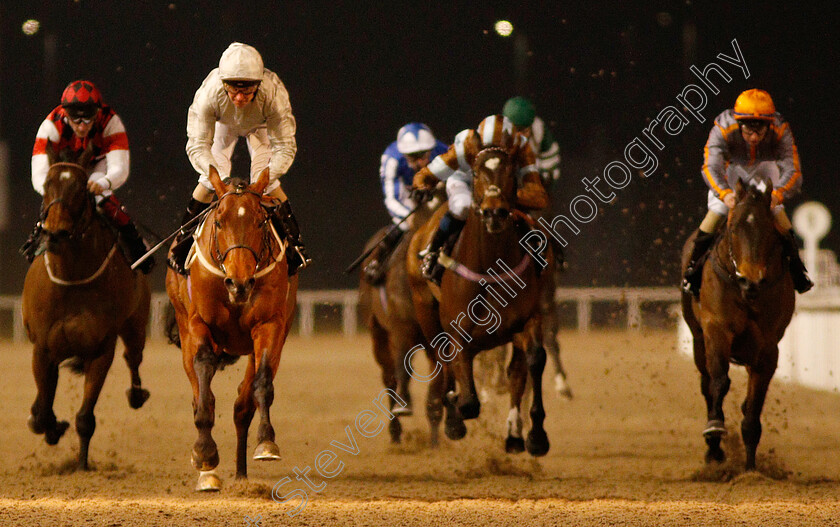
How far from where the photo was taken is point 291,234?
18.8ft

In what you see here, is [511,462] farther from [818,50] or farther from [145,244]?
[818,50]

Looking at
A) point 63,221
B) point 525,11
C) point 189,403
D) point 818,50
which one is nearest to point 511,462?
point 63,221

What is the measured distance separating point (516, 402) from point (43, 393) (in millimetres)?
2825

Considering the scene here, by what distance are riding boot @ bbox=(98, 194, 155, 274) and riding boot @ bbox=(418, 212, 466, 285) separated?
179 centimetres

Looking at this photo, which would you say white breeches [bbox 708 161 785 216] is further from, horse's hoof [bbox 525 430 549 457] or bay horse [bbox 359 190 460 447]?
bay horse [bbox 359 190 460 447]

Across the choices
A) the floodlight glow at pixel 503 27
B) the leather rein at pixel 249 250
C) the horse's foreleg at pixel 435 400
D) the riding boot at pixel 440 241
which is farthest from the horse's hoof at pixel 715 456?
the floodlight glow at pixel 503 27

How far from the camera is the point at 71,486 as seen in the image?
19.0ft

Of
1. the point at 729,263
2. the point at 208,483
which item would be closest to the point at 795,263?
the point at 729,263

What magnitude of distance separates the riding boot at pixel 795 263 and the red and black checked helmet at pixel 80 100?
13.7 ft

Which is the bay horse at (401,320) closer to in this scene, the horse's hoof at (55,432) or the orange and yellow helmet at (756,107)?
the horse's hoof at (55,432)

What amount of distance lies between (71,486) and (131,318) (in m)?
1.33

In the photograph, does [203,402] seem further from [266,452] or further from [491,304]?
[491,304]

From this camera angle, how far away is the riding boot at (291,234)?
547cm

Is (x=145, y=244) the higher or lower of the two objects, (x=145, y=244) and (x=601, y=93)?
the lower
